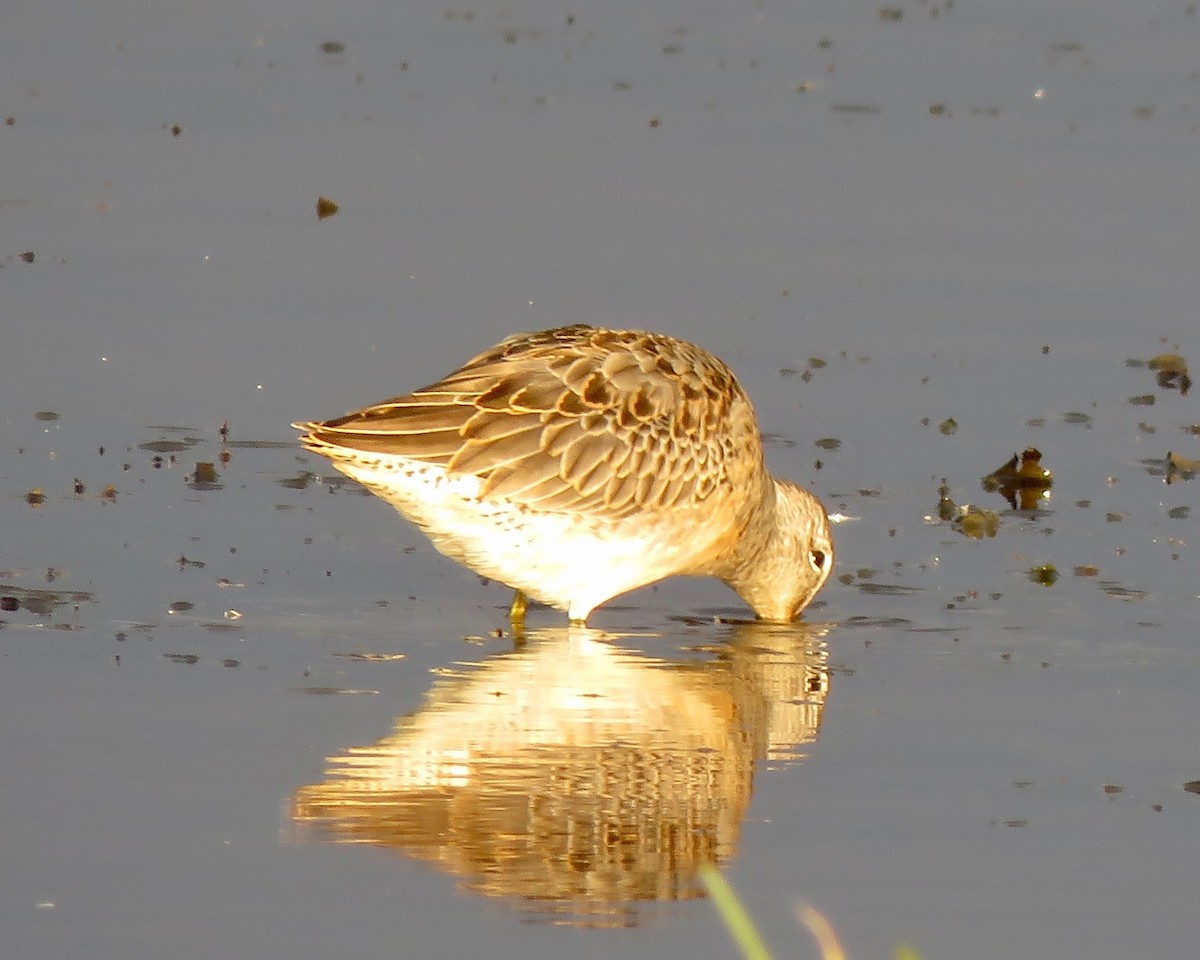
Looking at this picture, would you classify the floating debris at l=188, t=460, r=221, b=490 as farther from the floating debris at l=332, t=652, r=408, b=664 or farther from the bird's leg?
the floating debris at l=332, t=652, r=408, b=664

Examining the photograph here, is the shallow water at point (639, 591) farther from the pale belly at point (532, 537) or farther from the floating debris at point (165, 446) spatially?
the pale belly at point (532, 537)

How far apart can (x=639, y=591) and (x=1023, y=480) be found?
85.5 inches

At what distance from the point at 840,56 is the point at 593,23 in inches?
88.6

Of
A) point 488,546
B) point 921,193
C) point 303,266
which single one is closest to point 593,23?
point 921,193

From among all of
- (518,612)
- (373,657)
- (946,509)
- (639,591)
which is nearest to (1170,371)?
(946,509)

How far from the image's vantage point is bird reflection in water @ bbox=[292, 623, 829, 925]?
7.34m

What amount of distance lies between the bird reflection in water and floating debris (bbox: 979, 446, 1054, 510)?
256 cm

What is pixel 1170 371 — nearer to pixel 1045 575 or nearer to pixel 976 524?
pixel 976 524

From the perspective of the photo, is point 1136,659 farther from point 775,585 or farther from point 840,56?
point 840,56

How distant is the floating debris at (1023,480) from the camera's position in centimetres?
1235

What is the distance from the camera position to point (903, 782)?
838cm

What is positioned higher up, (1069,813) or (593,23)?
(593,23)

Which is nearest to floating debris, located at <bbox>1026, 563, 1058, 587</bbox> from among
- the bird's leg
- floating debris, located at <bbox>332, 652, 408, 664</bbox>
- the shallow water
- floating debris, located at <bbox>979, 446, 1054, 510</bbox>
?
the shallow water

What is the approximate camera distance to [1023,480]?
12383 mm
